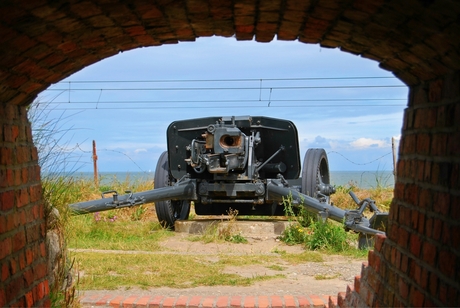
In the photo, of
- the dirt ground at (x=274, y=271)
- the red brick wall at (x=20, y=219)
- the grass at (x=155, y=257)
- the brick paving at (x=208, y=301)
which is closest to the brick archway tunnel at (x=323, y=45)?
the red brick wall at (x=20, y=219)

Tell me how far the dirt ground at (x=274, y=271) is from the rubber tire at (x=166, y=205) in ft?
4.36

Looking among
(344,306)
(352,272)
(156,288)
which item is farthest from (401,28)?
(352,272)

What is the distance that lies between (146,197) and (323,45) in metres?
6.84

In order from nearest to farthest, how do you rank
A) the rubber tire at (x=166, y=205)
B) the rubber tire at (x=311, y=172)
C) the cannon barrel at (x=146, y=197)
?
the cannon barrel at (x=146, y=197) < the rubber tire at (x=311, y=172) < the rubber tire at (x=166, y=205)

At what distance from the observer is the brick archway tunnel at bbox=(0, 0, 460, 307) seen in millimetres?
2318

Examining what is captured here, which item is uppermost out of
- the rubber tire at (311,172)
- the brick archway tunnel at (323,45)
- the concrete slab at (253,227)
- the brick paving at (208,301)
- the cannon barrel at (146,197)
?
the brick archway tunnel at (323,45)

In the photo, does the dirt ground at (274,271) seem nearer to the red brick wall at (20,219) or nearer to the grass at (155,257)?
the grass at (155,257)

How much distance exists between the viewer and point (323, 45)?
3020mm

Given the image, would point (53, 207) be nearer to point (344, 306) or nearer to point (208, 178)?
point (344, 306)

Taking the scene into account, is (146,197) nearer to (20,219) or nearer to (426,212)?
(20,219)

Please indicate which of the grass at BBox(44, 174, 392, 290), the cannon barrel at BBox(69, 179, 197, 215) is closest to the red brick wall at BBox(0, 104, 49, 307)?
the grass at BBox(44, 174, 392, 290)

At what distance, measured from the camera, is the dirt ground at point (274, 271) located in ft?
17.8

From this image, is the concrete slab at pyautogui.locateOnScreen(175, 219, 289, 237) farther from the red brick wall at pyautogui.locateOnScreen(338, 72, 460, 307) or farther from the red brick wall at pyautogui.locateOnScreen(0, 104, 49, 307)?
the red brick wall at pyautogui.locateOnScreen(338, 72, 460, 307)

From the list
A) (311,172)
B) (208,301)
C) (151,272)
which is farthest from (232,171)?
(208,301)
